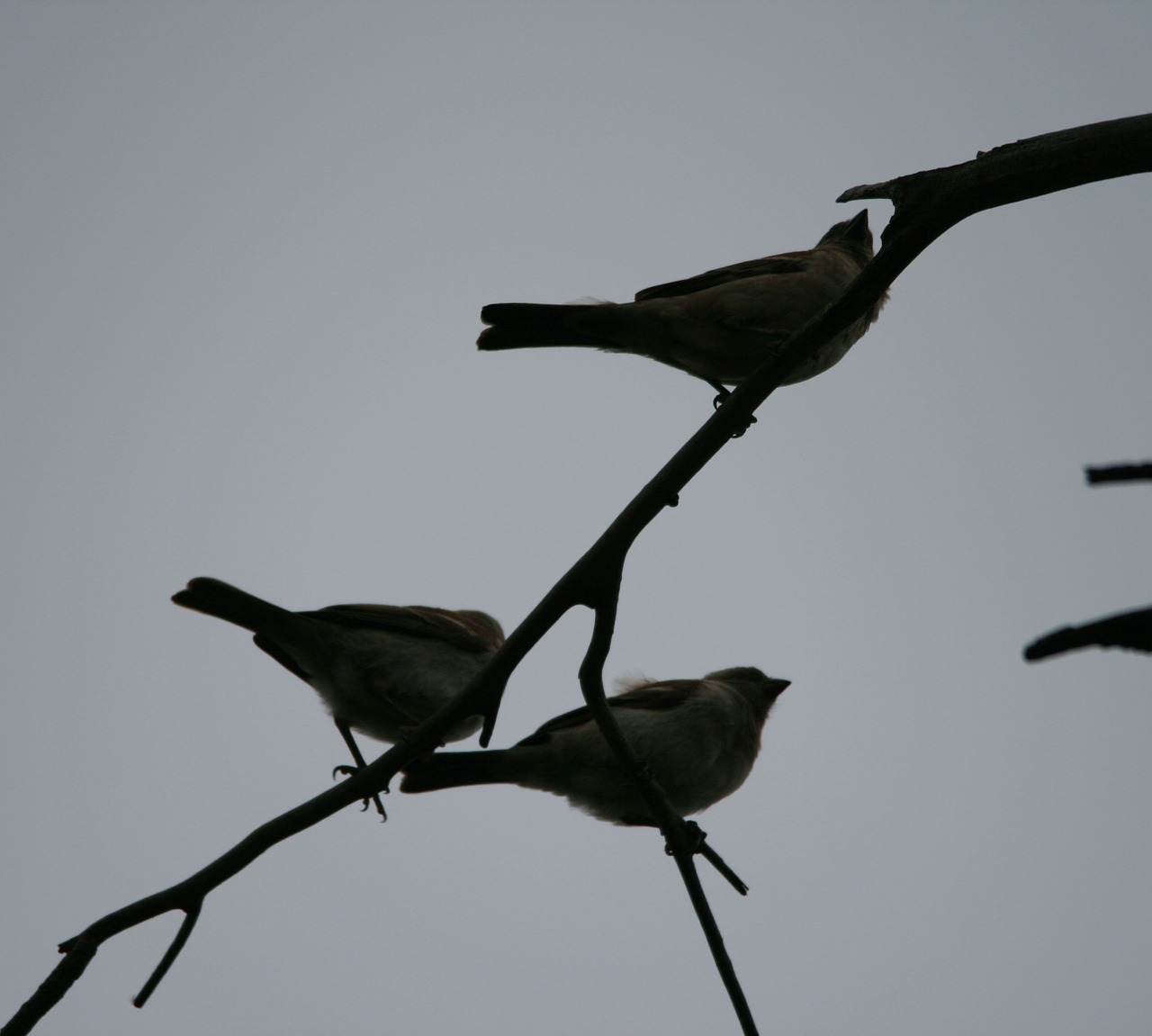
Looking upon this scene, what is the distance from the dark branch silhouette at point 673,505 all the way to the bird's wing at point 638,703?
5.65 feet

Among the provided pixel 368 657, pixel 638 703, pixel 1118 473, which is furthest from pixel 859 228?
pixel 1118 473

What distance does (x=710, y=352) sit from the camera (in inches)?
223

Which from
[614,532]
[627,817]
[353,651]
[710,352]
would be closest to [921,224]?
[614,532]

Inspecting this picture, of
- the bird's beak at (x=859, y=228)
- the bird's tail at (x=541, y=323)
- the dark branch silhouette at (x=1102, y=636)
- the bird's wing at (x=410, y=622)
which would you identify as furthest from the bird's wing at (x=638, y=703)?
the dark branch silhouette at (x=1102, y=636)

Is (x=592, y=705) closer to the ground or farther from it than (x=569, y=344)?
closer to the ground

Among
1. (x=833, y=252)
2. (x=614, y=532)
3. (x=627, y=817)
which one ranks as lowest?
(x=627, y=817)

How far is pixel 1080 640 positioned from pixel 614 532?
2336 mm

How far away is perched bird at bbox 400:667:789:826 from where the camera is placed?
565 cm

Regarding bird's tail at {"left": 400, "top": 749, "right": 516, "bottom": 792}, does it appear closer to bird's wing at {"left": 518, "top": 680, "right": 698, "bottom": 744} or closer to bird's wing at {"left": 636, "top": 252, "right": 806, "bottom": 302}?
bird's wing at {"left": 518, "top": 680, "right": 698, "bottom": 744}

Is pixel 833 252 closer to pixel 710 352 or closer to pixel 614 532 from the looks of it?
pixel 710 352

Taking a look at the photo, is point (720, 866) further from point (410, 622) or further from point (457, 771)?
point (410, 622)

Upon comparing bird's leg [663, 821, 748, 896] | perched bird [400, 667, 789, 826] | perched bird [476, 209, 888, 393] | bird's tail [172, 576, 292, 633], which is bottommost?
bird's leg [663, 821, 748, 896]

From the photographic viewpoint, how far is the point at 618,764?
552cm

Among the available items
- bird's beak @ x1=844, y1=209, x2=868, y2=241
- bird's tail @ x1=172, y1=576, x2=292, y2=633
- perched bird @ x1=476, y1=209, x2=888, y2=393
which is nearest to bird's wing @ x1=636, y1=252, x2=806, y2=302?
perched bird @ x1=476, y1=209, x2=888, y2=393
